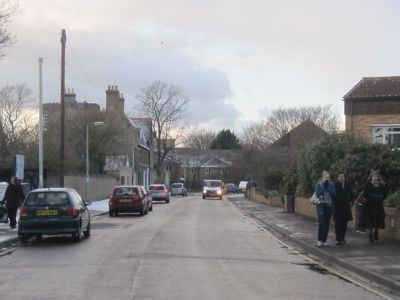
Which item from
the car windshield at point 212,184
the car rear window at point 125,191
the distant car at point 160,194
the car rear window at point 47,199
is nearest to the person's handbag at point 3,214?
the car rear window at point 47,199

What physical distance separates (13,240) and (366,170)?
36.4 ft

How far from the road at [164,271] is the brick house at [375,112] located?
16.9 metres

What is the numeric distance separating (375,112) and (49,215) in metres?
21.5

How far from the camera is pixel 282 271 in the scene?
11938mm

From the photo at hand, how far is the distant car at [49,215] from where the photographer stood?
55.8 ft

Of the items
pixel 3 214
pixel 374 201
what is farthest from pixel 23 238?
pixel 374 201

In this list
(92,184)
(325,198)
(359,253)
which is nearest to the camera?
(359,253)

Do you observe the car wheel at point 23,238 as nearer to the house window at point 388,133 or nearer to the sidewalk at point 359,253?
the sidewalk at point 359,253

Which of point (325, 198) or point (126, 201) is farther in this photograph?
point (126, 201)

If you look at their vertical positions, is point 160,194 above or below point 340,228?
below

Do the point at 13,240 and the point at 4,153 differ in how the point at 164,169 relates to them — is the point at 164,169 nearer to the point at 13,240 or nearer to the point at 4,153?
the point at 4,153

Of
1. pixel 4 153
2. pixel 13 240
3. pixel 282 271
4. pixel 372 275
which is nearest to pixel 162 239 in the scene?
pixel 13 240

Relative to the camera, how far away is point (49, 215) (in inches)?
671

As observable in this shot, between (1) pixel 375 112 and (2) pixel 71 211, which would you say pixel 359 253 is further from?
(1) pixel 375 112
